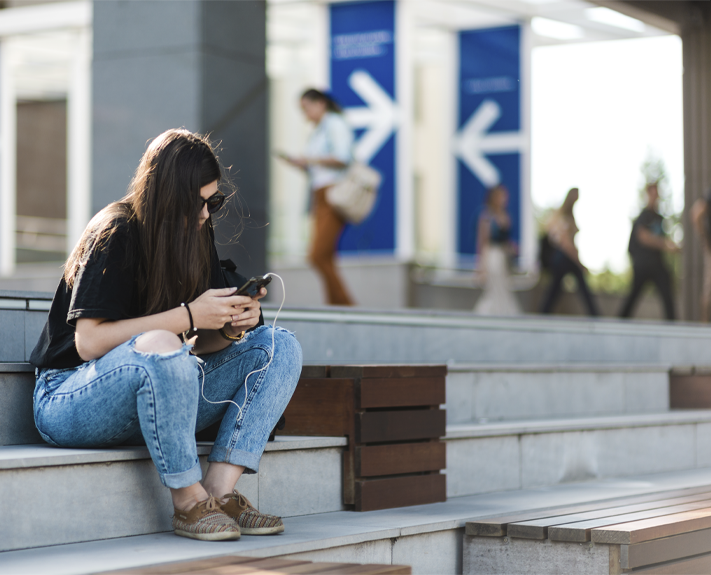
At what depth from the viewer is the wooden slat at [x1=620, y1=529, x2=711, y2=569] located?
329cm

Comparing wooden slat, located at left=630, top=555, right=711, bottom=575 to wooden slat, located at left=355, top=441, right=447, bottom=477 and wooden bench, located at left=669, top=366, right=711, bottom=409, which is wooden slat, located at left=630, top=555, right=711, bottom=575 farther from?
wooden bench, located at left=669, top=366, right=711, bottom=409

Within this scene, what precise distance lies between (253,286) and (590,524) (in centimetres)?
136

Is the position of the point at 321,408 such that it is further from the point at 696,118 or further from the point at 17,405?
the point at 696,118

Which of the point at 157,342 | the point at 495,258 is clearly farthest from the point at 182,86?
the point at 495,258

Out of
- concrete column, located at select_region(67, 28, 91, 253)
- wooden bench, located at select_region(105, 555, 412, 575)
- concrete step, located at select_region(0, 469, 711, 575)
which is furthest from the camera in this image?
concrete column, located at select_region(67, 28, 91, 253)

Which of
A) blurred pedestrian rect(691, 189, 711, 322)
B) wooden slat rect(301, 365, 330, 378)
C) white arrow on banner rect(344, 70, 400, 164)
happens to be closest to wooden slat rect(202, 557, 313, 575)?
wooden slat rect(301, 365, 330, 378)

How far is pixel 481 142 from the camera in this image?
16.2 metres

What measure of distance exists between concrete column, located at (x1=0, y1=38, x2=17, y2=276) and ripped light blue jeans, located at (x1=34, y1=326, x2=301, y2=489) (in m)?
13.5

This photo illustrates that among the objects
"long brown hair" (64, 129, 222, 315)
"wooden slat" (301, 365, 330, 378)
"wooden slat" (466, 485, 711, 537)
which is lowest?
"wooden slat" (466, 485, 711, 537)

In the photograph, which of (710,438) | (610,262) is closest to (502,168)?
(710,438)

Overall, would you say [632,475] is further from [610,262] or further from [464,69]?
[610,262]

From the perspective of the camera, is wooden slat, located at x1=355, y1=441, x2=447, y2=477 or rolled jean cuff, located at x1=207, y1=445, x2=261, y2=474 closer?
rolled jean cuff, located at x1=207, y1=445, x2=261, y2=474

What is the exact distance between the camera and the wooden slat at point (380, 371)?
3809mm

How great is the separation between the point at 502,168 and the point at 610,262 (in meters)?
26.1
